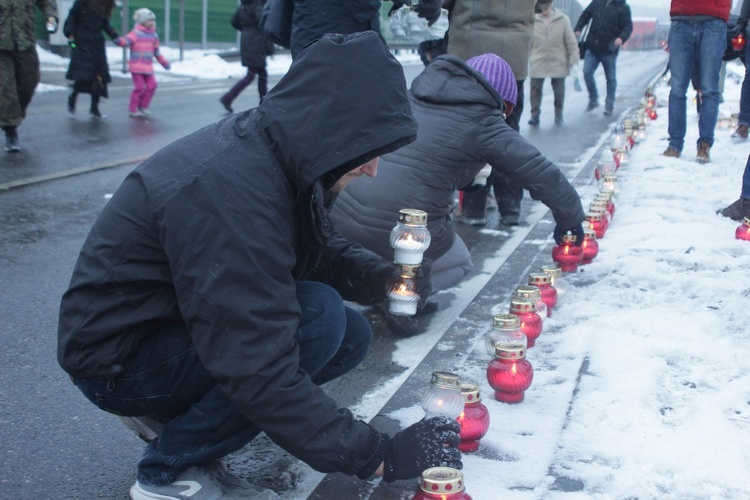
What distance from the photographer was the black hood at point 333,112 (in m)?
2.28

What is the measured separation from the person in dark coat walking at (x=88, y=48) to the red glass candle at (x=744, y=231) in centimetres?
843

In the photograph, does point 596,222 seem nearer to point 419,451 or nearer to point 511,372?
point 511,372

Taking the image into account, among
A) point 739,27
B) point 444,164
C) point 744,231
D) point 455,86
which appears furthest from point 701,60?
point 444,164

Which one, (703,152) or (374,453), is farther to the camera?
(703,152)

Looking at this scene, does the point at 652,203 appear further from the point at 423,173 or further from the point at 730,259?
the point at 423,173

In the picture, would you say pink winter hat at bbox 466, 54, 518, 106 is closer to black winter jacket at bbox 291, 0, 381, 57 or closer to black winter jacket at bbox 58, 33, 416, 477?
black winter jacket at bbox 291, 0, 381, 57

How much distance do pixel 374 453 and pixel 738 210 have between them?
14.7ft

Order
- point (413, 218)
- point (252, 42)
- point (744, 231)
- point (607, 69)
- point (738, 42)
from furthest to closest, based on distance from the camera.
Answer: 1. point (607, 69)
2. point (252, 42)
3. point (738, 42)
4. point (744, 231)
5. point (413, 218)

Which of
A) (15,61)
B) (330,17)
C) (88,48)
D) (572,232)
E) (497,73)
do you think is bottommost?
(572,232)

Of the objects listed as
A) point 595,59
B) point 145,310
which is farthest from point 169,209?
point 595,59

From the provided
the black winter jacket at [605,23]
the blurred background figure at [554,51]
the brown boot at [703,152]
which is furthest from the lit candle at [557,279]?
the black winter jacket at [605,23]

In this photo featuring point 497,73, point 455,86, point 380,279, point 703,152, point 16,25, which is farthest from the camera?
point 703,152

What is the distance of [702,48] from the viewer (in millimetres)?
7945

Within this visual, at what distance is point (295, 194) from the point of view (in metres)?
2.38
